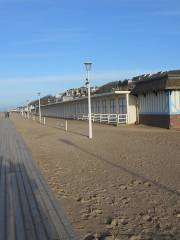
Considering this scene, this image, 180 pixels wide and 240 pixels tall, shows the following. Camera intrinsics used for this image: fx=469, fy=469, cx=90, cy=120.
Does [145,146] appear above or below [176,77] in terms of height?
below

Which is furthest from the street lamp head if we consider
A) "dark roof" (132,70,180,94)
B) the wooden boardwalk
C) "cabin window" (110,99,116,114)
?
"cabin window" (110,99,116,114)

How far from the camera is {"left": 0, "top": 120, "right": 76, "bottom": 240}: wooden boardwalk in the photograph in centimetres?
611

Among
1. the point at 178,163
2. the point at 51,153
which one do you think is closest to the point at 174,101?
the point at 51,153

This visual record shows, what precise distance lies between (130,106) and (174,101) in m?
8.76

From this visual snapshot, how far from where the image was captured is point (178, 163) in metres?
12.8

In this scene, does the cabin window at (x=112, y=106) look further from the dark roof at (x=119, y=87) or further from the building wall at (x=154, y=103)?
the building wall at (x=154, y=103)

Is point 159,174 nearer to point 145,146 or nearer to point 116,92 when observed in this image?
point 145,146

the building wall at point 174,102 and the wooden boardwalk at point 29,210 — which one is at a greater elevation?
the building wall at point 174,102

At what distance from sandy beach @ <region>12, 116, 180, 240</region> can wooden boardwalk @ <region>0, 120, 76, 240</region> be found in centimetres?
21

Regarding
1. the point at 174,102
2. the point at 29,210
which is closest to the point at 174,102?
the point at 174,102

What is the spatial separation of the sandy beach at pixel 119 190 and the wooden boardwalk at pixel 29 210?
21cm

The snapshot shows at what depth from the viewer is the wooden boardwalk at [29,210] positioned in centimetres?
611

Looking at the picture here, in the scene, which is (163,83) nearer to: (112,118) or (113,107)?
(112,118)

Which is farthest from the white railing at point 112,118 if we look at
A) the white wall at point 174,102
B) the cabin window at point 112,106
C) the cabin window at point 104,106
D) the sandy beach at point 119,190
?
the sandy beach at point 119,190
